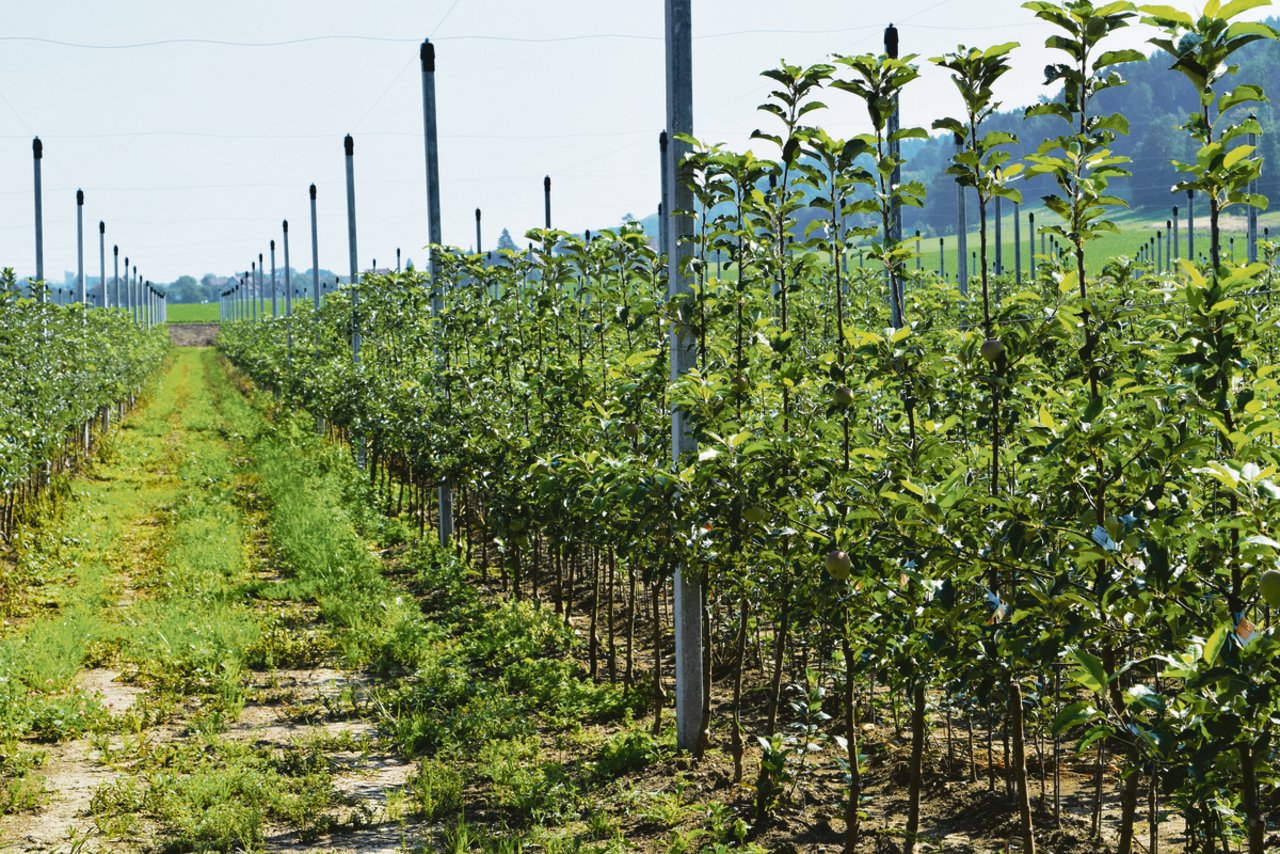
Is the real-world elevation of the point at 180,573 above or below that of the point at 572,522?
below

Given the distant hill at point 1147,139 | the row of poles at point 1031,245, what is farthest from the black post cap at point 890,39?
the distant hill at point 1147,139

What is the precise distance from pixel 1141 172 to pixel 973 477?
135 metres

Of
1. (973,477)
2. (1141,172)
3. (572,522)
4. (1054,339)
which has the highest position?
(1141,172)

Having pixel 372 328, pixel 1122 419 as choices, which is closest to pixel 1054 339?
pixel 1122 419

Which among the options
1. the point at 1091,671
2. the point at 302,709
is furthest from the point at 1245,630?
the point at 302,709

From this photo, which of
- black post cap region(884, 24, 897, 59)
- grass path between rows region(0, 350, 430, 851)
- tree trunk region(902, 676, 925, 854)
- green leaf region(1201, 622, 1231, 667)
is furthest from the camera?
black post cap region(884, 24, 897, 59)

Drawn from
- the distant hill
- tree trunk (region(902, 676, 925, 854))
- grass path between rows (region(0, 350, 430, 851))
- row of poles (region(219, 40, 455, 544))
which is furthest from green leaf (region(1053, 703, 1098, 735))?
the distant hill

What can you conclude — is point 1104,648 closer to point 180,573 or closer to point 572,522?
point 572,522

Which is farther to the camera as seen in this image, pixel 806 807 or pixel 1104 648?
pixel 806 807

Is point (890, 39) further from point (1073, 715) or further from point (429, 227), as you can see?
point (1073, 715)

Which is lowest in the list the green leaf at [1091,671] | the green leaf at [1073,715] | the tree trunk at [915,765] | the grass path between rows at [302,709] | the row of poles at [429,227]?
the grass path between rows at [302,709]

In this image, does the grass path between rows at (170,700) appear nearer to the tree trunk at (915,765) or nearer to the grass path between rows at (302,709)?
the grass path between rows at (302,709)

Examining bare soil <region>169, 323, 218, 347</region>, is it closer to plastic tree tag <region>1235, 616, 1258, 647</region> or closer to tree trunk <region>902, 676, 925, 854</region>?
tree trunk <region>902, 676, 925, 854</region>

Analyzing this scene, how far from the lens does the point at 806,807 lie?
559 cm
